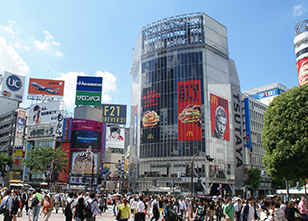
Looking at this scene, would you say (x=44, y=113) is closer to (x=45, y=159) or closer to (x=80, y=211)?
(x=45, y=159)

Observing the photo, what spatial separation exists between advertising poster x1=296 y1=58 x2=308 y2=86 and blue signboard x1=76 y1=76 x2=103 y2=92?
45965mm

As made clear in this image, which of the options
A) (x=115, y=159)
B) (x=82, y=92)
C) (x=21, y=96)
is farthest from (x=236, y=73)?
(x=21, y=96)

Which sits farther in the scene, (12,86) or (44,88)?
(12,86)

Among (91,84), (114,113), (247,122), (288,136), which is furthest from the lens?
(114,113)

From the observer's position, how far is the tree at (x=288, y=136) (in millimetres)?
24453

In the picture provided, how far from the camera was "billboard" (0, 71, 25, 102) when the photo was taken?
284 feet

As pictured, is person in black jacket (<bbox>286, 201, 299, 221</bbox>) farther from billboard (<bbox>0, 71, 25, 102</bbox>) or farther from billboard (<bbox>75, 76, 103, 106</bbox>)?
billboard (<bbox>0, 71, 25, 102</bbox>)

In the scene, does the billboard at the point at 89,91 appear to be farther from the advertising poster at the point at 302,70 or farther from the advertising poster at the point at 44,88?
the advertising poster at the point at 302,70

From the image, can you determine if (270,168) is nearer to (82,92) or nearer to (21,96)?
(82,92)

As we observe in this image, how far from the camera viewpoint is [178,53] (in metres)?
63.8

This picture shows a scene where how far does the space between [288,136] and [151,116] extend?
4003cm

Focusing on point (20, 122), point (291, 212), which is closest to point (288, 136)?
point (291, 212)

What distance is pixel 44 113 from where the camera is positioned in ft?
232

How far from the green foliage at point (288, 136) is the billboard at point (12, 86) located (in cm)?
8180
